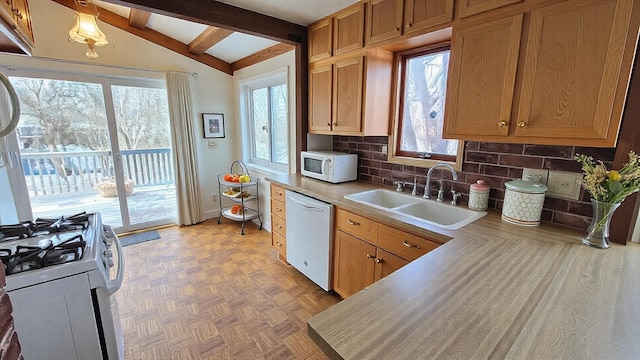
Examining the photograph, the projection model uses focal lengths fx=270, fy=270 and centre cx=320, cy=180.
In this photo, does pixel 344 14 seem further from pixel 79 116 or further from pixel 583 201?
pixel 79 116

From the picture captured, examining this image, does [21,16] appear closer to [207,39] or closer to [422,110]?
[207,39]

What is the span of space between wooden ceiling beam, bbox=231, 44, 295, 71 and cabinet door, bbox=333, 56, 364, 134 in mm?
861

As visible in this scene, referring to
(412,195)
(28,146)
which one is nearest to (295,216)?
(412,195)

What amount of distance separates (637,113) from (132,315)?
10.4 ft

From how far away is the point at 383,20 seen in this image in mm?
1906

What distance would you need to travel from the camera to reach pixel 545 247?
48.0 inches

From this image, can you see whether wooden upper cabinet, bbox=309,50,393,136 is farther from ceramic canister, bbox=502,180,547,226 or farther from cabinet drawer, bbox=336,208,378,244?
ceramic canister, bbox=502,180,547,226

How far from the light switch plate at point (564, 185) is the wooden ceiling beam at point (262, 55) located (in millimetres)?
2482

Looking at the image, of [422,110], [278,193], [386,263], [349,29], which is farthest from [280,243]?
[349,29]

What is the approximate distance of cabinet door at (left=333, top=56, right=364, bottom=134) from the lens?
215 cm

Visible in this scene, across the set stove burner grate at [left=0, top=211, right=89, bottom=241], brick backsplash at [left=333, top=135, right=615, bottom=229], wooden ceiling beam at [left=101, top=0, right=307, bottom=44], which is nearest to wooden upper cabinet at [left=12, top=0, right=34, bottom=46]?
wooden ceiling beam at [left=101, top=0, right=307, bottom=44]

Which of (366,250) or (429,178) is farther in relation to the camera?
(429,178)

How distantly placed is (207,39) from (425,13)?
2.40 meters

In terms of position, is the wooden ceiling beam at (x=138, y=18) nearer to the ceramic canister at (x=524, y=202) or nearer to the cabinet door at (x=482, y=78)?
the cabinet door at (x=482, y=78)
